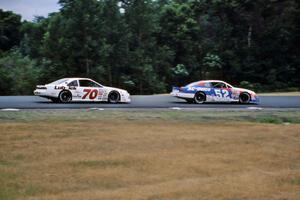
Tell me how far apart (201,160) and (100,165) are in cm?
188

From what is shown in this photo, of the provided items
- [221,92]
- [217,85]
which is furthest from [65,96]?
[221,92]

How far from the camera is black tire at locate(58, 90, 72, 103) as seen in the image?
20953mm

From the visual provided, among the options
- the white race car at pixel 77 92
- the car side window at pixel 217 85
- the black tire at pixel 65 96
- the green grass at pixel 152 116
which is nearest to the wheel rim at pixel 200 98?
the car side window at pixel 217 85

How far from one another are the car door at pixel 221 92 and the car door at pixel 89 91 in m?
4.85

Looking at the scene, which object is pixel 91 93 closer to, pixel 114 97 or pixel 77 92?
pixel 77 92

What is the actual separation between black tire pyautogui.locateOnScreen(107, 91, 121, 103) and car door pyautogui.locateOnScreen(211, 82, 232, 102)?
13.5 ft

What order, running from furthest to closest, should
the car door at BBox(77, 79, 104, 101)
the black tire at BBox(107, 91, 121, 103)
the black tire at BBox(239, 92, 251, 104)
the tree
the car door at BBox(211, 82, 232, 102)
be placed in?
the tree, the black tire at BBox(239, 92, 251, 104), the car door at BBox(211, 82, 232, 102), the black tire at BBox(107, 91, 121, 103), the car door at BBox(77, 79, 104, 101)

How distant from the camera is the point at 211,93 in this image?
22.7 metres

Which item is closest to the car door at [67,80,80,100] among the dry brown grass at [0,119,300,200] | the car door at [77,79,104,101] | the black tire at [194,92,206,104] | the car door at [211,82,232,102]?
the car door at [77,79,104,101]

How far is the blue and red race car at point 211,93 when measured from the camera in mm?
22547

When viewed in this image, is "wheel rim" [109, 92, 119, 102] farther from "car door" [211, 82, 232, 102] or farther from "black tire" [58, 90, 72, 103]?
"car door" [211, 82, 232, 102]

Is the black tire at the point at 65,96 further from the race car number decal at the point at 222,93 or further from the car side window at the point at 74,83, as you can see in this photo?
the race car number decal at the point at 222,93

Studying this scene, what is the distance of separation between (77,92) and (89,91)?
0.50 m

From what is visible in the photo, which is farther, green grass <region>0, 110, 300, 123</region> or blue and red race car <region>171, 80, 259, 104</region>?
blue and red race car <region>171, 80, 259, 104</region>
